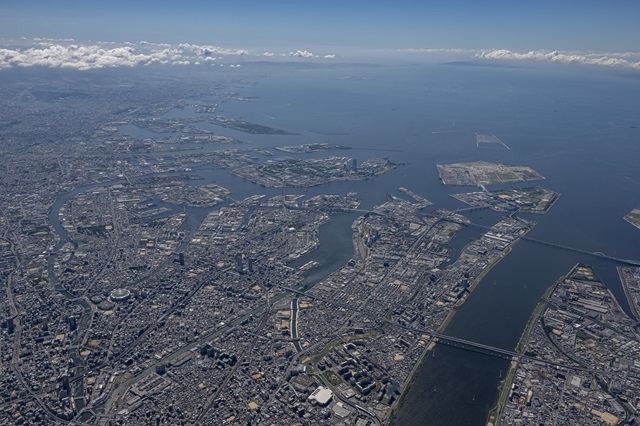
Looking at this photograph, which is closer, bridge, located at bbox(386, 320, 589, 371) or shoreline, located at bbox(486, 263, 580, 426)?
shoreline, located at bbox(486, 263, 580, 426)

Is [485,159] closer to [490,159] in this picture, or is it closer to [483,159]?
[483,159]

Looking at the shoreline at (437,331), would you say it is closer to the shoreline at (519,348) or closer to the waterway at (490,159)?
the waterway at (490,159)

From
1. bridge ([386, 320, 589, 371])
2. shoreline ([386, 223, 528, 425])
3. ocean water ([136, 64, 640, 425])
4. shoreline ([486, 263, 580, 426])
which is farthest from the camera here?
bridge ([386, 320, 589, 371])

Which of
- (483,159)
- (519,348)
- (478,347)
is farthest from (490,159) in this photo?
(478,347)

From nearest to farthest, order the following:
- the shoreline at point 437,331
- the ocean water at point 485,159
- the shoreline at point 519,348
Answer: the shoreline at point 519,348 < the shoreline at point 437,331 < the ocean water at point 485,159

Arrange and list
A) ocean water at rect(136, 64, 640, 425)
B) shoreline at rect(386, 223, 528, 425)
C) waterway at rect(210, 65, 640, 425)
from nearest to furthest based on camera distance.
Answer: shoreline at rect(386, 223, 528, 425), waterway at rect(210, 65, 640, 425), ocean water at rect(136, 64, 640, 425)

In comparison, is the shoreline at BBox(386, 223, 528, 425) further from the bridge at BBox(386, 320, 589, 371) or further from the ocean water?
the bridge at BBox(386, 320, 589, 371)

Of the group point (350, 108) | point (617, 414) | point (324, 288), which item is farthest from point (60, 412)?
point (350, 108)

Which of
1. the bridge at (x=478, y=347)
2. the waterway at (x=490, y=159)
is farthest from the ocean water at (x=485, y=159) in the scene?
the bridge at (x=478, y=347)

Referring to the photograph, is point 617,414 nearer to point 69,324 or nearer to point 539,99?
point 69,324

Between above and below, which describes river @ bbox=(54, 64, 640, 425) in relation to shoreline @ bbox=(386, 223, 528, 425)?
below

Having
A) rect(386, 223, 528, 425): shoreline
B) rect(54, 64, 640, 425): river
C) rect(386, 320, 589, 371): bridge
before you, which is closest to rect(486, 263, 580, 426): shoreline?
rect(54, 64, 640, 425): river
